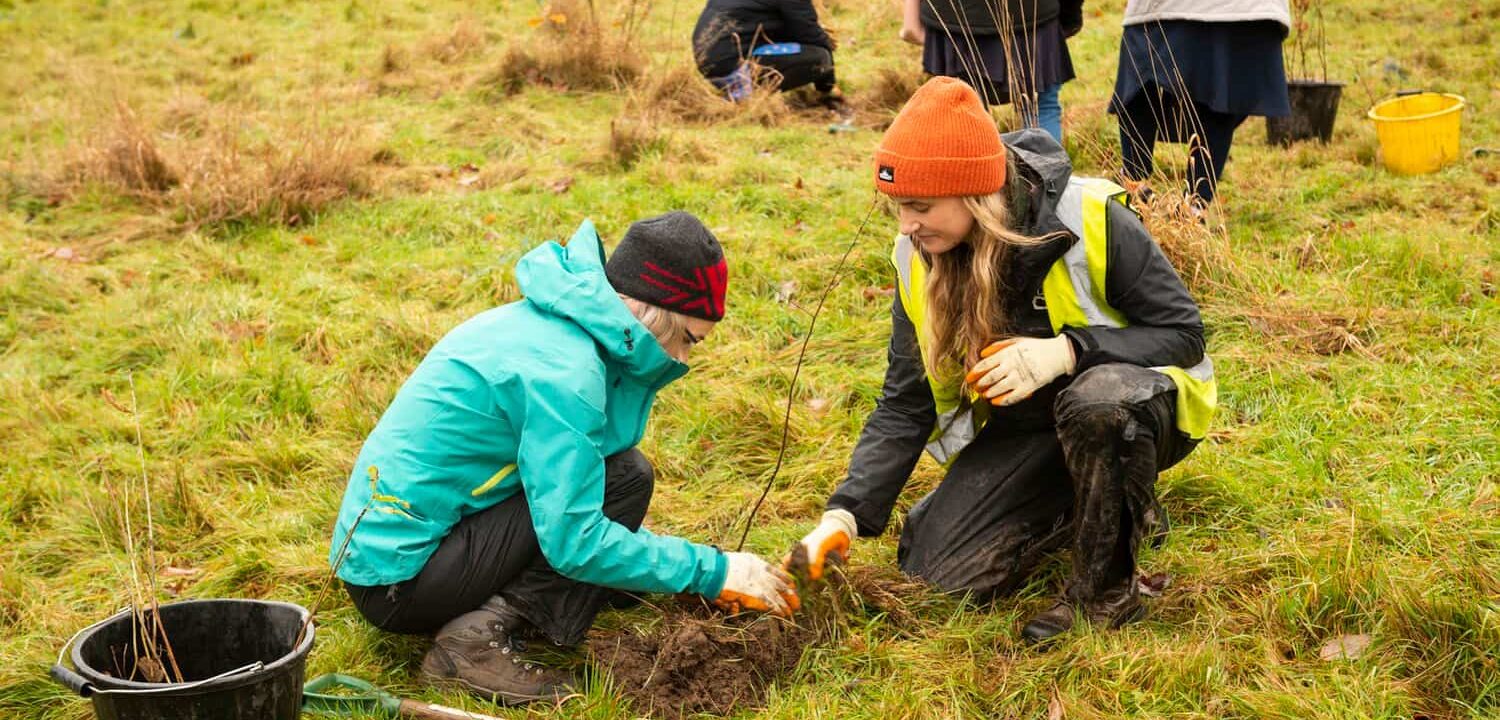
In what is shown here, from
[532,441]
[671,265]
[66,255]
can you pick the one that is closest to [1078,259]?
[671,265]

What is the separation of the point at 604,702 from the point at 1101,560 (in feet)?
3.77

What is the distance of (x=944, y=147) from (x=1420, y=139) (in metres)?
4.19

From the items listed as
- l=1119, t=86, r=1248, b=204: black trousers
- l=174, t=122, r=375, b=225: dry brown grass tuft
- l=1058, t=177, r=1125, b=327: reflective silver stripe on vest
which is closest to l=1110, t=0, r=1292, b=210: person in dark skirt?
l=1119, t=86, r=1248, b=204: black trousers

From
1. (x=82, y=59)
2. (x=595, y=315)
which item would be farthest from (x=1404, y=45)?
(x=82, y=59)

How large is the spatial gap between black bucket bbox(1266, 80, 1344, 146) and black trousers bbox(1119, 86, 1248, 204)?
148 centimetres

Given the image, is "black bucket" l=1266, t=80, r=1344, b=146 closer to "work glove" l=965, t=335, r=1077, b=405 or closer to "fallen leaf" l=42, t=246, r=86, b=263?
"work glove" l=965, t=335, r=1077, b=405

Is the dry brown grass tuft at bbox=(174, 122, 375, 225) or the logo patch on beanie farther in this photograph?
the dry brown grass tuft at bbox=(174, 122, 375, 225)

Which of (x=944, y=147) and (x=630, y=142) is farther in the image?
(x=630, y=142)

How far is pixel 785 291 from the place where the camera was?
5195 millimetres

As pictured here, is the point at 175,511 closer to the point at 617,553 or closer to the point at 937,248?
the point at 617,553

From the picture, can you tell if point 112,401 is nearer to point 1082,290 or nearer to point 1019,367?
point 1019,367

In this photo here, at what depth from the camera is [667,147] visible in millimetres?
6848

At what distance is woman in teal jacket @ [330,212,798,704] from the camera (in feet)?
8.63

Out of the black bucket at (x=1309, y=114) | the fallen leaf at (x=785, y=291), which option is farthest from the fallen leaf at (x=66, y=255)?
the black bucket at (x=1309, y=114)
